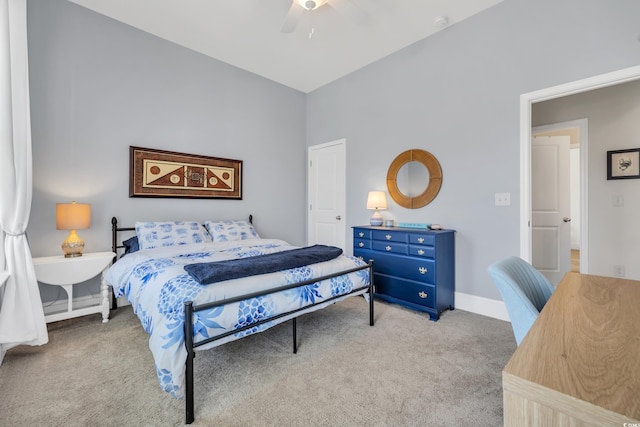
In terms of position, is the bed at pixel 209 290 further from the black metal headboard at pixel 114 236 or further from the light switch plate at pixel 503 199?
the light switch plate at pixel 503 199

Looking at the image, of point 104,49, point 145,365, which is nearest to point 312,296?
point 145,365

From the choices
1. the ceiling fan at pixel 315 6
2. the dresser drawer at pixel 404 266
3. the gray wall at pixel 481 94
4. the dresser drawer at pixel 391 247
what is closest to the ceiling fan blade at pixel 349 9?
the ceiling fan at pixel 315 6

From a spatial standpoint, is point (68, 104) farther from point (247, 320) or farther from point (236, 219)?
point (247, 320)

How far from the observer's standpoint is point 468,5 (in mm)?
2855

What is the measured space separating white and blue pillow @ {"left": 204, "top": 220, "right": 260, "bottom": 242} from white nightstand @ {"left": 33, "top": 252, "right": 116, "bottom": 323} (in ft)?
3.42

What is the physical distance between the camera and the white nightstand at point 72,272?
8.09ft

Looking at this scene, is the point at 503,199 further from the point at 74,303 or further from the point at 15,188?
the point at 74,303

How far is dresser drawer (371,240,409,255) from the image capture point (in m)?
3.05

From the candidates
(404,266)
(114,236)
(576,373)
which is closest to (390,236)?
(404,266)

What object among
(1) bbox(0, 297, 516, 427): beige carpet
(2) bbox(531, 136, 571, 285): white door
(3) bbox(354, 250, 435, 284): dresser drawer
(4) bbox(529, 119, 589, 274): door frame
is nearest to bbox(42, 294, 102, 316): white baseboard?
(1) bbox(0, 297, 516, 427): beige carpet

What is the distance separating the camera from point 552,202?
12.2ft

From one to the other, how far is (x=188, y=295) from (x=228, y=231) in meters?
2.02

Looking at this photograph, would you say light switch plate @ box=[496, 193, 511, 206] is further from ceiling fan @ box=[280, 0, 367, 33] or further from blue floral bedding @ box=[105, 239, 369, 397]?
ceiling fan @ box=[280, 0, 367, 33]

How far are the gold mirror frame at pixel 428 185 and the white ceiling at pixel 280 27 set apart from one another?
1.40 m
